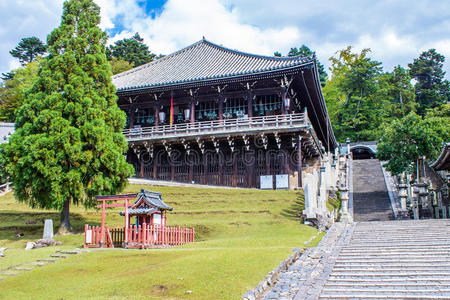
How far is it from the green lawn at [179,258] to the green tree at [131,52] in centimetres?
5113

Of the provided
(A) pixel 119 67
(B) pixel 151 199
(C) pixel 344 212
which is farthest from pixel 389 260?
(A) pixel 119 67

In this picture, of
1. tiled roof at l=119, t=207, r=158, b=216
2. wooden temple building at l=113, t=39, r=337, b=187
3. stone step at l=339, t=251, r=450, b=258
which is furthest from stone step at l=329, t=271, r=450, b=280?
wooden temple building at l=113, t=39, r=337, b=187

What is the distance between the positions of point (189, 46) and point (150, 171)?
15.4 m

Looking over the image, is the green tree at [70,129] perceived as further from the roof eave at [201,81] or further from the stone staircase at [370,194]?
the stone staircase at [370,194]

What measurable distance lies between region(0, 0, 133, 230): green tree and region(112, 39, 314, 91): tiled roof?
40.0ft

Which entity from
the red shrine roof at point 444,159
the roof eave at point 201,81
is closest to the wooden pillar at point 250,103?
the roof eave at point 201,81

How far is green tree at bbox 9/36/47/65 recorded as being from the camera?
6725cm

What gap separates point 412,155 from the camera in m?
26.1

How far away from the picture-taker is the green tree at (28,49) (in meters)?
67.2

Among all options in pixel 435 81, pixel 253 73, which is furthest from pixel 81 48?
pixel 435 81

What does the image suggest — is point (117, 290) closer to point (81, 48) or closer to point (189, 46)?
point (81, 48)

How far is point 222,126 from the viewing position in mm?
30719

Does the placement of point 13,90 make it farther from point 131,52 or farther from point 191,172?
point 191,172

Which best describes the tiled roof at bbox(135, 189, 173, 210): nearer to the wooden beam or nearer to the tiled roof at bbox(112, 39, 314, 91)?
the wooden beam
